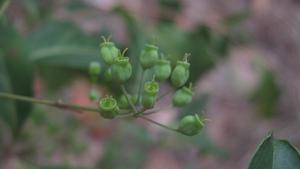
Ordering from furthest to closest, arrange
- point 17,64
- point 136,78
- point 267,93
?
point 267,93 → point 136,78 → point 17,64

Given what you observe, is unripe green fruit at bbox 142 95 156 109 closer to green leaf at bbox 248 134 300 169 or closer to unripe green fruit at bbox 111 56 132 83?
unripe green fruit at bbox 111 56 132 83

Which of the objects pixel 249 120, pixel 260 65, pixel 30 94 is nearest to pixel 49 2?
pixel 30 94

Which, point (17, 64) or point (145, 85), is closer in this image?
point (145, 85)

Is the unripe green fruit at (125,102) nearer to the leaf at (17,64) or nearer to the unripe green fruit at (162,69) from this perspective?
the unripe green fruit at (162,69)

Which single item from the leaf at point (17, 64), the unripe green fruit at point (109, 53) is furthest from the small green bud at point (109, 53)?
the leaf at point (17, 64)

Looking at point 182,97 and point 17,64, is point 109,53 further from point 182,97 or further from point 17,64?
point 17,64

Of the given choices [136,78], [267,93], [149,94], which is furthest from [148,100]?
[267,93]

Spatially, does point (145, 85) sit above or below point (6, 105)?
above
